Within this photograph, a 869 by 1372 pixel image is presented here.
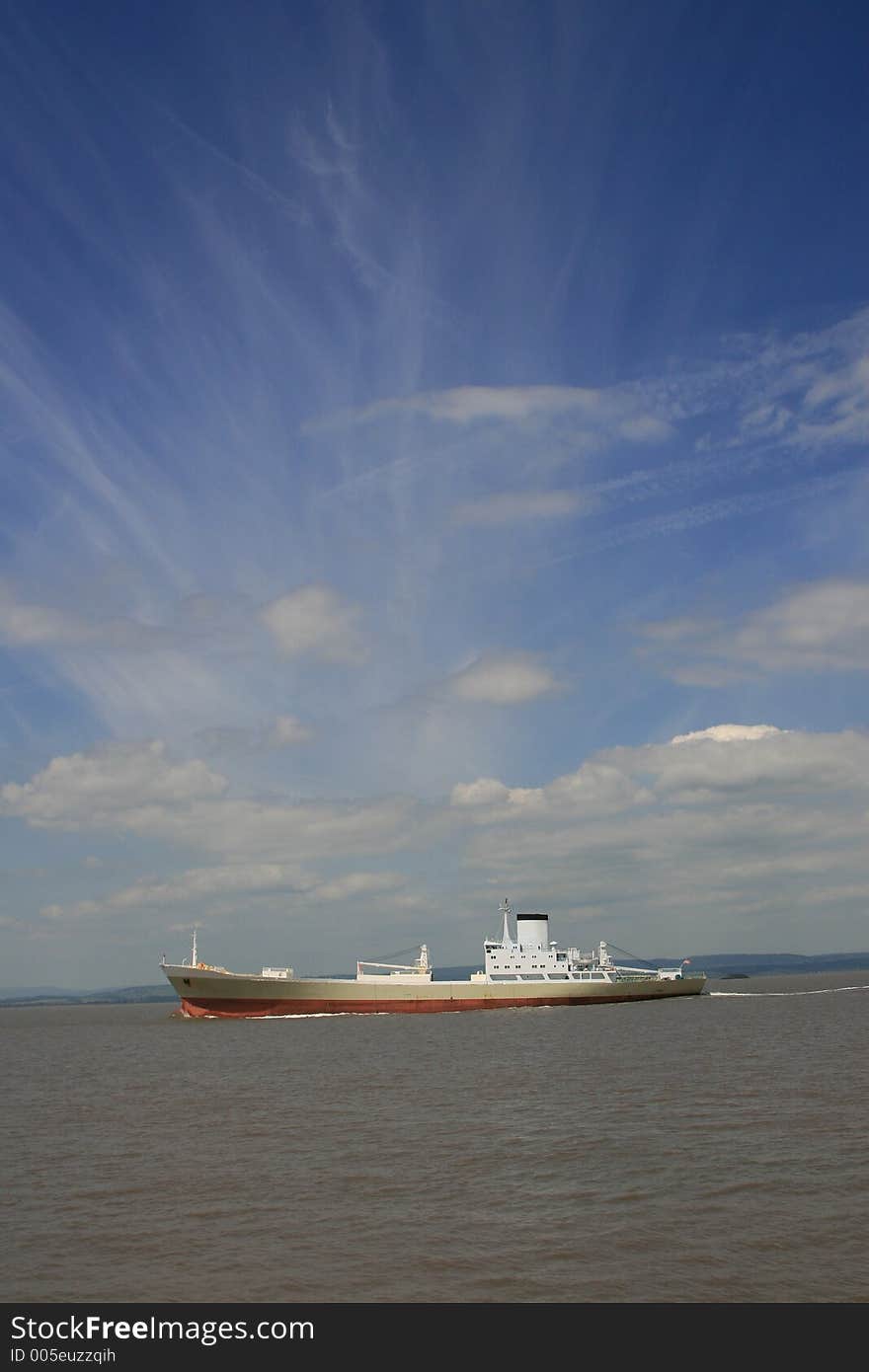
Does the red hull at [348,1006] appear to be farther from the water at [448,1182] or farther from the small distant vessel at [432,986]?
the water at [448,1182]

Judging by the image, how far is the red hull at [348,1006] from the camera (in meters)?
99.4

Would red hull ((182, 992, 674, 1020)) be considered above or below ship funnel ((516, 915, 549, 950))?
below

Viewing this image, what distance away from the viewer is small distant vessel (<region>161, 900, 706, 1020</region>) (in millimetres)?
98875

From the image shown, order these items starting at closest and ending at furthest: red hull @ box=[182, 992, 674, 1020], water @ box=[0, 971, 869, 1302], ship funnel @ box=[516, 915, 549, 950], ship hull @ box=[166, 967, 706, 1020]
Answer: water @ box=[0, 971, 869, 1302] < ship hull @ box=[166, 967, 706, 1020] < red hull @ box=[182, 992, 674, 1020] < ship funnel @ box=[516, 915, 549, 950]

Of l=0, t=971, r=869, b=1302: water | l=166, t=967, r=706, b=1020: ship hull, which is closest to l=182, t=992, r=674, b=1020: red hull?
l=166, t=967, r=706, b=1020: ship hull

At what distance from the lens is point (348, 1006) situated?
342 feet

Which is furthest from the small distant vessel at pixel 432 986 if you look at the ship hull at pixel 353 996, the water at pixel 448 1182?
the water at pixel 448 1182

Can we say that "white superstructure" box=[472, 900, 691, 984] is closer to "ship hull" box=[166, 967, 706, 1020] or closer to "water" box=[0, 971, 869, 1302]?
"ship hull" box=[166, 967, 706, 1020]

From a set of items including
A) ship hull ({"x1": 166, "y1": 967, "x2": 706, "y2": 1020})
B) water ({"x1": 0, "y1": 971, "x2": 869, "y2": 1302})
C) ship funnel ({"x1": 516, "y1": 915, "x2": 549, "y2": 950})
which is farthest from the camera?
ship funnel ({"x1": 516, "y1": 915, "x2": 549, "y2": 950})

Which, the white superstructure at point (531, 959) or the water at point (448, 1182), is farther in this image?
the white superstructure at point (531, 959)

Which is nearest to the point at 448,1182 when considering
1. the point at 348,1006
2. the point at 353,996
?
the point at 353,996

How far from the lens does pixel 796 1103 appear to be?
115 ft

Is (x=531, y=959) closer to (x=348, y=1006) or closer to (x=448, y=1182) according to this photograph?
(x=348, y=1006)
